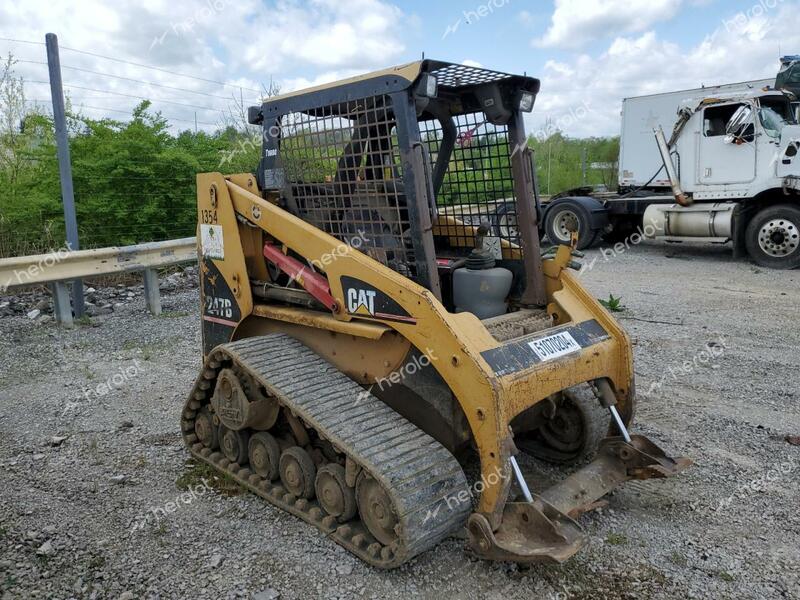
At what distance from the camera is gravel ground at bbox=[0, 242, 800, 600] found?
10.1 feet

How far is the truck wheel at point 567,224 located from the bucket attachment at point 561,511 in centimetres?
1030

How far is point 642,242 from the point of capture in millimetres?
14469

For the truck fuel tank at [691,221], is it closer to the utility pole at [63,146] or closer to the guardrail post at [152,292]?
the guardrail post at [152,292]

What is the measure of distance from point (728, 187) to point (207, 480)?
11.1m

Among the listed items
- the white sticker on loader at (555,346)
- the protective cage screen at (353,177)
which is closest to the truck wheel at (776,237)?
the white sticker on loader at (555,346)

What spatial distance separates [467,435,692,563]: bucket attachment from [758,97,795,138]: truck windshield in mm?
10242

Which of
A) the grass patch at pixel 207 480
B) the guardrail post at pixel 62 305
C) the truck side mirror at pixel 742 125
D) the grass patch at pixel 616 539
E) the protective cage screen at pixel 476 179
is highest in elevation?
the truck side mirror at pixel 742 125

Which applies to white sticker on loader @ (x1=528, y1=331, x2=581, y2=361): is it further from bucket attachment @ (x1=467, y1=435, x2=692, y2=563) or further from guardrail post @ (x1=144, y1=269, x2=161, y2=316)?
guardrail post @ (x1=144, y1=269, x2=161, y2=316)

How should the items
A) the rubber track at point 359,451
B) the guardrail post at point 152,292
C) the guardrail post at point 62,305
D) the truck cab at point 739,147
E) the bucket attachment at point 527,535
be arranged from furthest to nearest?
the truck cab at point 739,147, the guardrail post at point 152,292, the guardrail post at point 62,305, the rubber track at point 359,451, the bucket attachment at point 527,535

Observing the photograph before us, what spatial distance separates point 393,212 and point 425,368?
922 millimetres

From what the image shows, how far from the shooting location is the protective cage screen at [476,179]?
14.6 ft

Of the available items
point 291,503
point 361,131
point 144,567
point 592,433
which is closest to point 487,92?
point 361,131

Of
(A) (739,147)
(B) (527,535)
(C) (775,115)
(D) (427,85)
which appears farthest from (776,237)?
(B) (527,535)

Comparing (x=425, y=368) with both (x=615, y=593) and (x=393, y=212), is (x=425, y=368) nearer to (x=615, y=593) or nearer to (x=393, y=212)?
(x=393, y=212)
